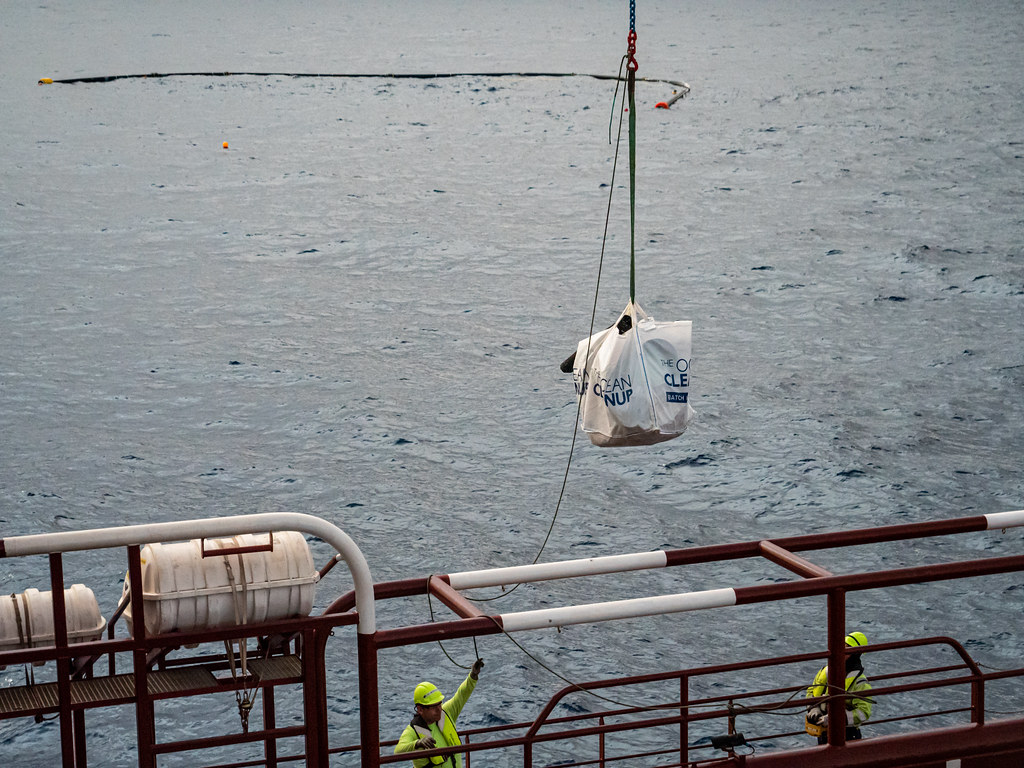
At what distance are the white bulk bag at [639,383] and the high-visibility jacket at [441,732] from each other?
6.99ft

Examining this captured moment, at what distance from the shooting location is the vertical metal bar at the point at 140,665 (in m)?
5.74

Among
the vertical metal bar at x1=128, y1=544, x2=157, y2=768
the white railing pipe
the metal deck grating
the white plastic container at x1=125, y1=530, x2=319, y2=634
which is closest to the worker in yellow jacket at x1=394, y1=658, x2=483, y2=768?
the metal deck grating

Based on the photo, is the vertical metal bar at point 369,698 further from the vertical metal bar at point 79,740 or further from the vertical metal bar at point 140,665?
the vertical metal bar at point 79,740

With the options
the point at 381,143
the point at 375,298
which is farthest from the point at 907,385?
the point at 381,143

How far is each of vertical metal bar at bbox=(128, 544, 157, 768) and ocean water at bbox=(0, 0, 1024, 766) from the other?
1908 centimetres

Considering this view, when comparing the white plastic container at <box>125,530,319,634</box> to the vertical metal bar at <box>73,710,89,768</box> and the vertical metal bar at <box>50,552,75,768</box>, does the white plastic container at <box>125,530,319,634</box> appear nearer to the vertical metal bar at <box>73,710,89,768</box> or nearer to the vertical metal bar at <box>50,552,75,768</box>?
the vertical metal bar at <box>50,552,75,768</box>

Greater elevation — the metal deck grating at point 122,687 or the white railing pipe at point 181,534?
the white railing pipe at point 181,534

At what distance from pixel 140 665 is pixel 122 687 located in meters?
0.52

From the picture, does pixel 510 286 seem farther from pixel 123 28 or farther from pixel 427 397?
pixel 123 28

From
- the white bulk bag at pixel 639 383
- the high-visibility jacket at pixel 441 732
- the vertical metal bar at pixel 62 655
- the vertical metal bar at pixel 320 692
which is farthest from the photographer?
the high-visibility jacket at pixel 441 732

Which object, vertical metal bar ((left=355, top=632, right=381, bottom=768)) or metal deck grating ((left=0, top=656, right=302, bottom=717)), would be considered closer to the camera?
vertical metal bar ((left=355, top=632, right=381, bottom=768))

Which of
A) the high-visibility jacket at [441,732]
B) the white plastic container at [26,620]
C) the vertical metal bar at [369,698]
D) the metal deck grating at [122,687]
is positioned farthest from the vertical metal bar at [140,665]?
the high-visibility jacket at [441,732]

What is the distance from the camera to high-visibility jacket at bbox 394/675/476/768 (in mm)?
8750

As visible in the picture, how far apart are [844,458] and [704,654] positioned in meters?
9.92
